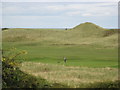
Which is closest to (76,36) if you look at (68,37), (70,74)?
(68,37)

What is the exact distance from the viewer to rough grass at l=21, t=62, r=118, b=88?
5543mm

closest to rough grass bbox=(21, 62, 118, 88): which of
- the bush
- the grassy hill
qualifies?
the bush

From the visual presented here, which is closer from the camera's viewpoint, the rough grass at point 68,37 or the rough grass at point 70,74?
the rough grass at point 70,74

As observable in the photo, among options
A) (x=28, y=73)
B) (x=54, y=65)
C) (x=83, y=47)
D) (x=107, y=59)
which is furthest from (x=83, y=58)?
(x=28, y=73)

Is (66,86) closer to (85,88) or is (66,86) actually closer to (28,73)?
(85,88)

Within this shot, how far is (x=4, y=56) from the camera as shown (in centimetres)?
624

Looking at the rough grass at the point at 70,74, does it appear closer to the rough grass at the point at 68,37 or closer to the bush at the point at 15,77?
the bush at the point at 15,77

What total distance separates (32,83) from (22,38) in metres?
6.17

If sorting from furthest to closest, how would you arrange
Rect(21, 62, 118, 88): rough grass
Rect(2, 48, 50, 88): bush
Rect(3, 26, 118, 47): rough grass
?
1. Rect(3, 26, 118, 47): rough grass
2. Rect(2, 48, 50, 88): bush
3. Rect(21, 62, 118, 88): rough grass

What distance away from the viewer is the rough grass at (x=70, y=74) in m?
5.54

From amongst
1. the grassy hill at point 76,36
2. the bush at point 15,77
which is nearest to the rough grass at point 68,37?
the grassy hill at point 76,36

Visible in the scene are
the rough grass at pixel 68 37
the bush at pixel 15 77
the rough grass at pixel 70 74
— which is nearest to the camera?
the rough grass at pixel 70 74

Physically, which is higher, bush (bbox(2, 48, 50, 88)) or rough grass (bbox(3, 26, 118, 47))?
rough grass (bbox(3, 26, 118, 47))

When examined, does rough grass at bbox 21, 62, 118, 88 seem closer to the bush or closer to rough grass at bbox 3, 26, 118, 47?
the bush
